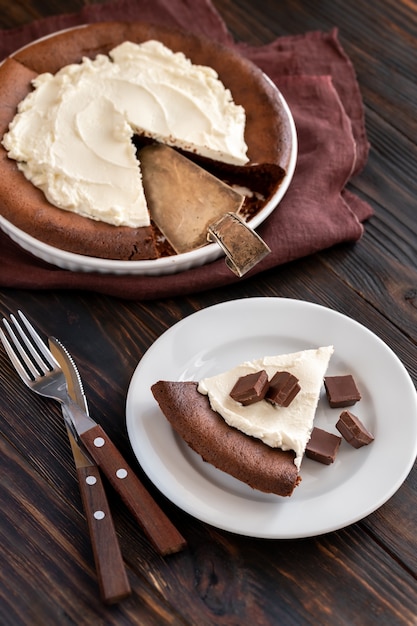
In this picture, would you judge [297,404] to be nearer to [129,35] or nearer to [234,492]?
[234,492]

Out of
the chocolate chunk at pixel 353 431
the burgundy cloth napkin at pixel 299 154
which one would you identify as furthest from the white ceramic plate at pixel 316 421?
the burgundy cloth napkin at pixel 299 154

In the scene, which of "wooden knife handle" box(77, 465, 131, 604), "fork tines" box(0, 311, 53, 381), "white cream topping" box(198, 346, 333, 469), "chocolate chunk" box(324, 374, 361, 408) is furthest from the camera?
"fork tines" box(0, 311, 53, 381)

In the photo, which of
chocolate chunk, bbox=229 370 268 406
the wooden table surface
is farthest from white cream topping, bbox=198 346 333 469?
the wooden table surface

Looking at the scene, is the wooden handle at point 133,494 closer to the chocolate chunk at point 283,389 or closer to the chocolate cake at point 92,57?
the chocolate chunk at point 283,389

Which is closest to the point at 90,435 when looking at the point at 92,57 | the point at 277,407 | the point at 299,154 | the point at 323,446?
the point at 277,407

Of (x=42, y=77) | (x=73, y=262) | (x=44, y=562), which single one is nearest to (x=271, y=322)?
(x=73, y=262)

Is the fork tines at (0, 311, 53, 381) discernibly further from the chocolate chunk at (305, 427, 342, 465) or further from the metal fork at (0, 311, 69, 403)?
the chocolate chunk at (305, 427, 342, 465)
